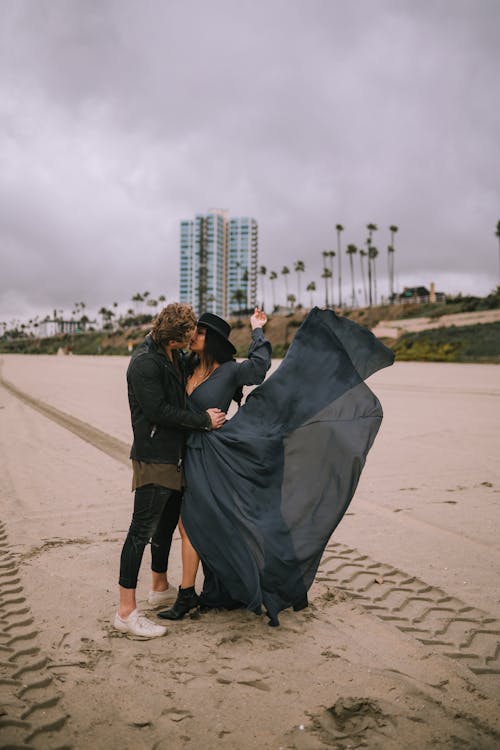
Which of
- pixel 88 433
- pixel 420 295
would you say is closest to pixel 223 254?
pixel 420 295

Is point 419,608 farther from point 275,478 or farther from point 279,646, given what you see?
point 275,478

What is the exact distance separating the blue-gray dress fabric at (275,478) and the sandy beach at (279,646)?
37 cm

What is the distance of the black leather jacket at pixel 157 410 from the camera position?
11.1 feet

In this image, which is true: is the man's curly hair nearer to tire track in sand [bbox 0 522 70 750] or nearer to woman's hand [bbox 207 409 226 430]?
woman's hand [bbox 207 409 226 430]

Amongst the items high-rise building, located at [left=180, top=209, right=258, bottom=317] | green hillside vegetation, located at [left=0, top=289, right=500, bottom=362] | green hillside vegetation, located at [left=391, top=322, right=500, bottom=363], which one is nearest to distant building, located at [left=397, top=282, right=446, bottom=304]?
green hillside vegetation, located at [left=0, top=289, right=500, bottom=362]

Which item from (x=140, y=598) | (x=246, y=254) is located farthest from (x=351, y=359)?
(x=246, y=254)

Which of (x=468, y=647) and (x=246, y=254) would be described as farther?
(x=246, y=254)

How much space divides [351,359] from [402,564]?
1.99m

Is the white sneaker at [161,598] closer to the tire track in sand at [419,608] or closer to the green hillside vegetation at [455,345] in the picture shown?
the tire track in sand at [419,608]

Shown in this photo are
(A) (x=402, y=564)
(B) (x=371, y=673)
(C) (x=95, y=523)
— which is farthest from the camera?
(C) (x=95, y=523)

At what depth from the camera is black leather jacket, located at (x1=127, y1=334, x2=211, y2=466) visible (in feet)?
11.1

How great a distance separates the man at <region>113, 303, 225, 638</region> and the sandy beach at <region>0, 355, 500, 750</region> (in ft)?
1.24

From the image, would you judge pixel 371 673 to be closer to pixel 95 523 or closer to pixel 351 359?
pixel 351 359

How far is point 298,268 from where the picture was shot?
105625 mm
